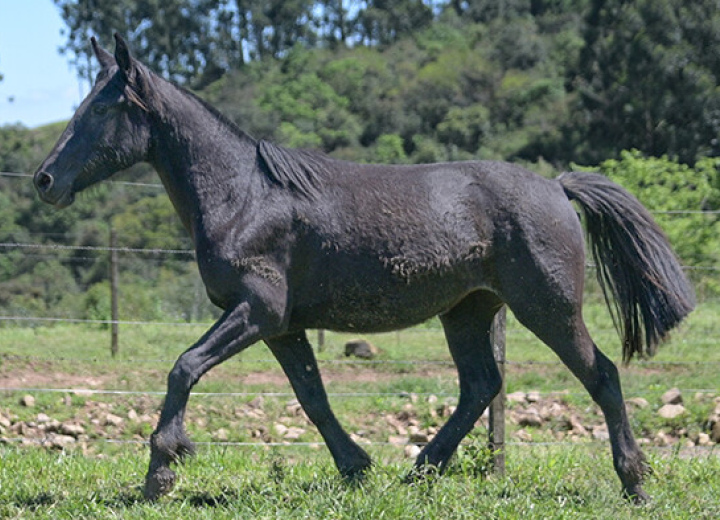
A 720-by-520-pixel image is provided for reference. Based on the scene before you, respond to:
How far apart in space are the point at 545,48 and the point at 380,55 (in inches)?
524

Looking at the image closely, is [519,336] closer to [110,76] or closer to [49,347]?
[49,347]

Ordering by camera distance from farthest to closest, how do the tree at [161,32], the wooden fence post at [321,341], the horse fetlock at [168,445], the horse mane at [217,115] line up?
the tree at [161,32]
the wooden fence post at [321,341]
the horse mane at [217,115]
the horse fetlock at [168,445]

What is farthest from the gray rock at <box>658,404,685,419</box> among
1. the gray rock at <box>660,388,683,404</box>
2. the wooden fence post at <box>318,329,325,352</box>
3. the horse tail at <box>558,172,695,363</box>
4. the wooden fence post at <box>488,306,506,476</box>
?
the wooden fence post at <box>318,329,325,352</box>

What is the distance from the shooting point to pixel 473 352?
6.06 metres

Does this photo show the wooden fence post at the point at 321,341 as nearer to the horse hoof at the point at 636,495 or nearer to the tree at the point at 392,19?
the horse hoof at the point at 636,495

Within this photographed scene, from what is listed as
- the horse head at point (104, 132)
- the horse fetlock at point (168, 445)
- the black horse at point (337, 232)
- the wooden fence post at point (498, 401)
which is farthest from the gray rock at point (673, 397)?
the horse head at point (104, 132)

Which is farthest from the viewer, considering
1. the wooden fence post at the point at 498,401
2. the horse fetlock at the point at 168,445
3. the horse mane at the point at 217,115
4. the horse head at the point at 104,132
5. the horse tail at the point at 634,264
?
the wooden fence post at the point at 498,401

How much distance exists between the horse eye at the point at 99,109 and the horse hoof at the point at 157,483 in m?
1.81

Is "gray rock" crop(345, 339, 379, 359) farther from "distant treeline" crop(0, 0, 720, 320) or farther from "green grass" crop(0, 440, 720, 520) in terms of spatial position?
"green grass" crop(0, 440, 720, 520)

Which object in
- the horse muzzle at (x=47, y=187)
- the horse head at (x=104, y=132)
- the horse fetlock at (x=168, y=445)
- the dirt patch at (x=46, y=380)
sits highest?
the horse head at (x=104, y=132)

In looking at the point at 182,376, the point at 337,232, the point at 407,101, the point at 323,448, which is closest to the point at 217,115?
the point at 337,232

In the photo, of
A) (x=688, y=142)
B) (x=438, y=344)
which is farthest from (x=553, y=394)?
(x=688, y=142)

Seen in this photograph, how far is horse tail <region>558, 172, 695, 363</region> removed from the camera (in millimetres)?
5844

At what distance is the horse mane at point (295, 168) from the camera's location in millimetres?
5539
